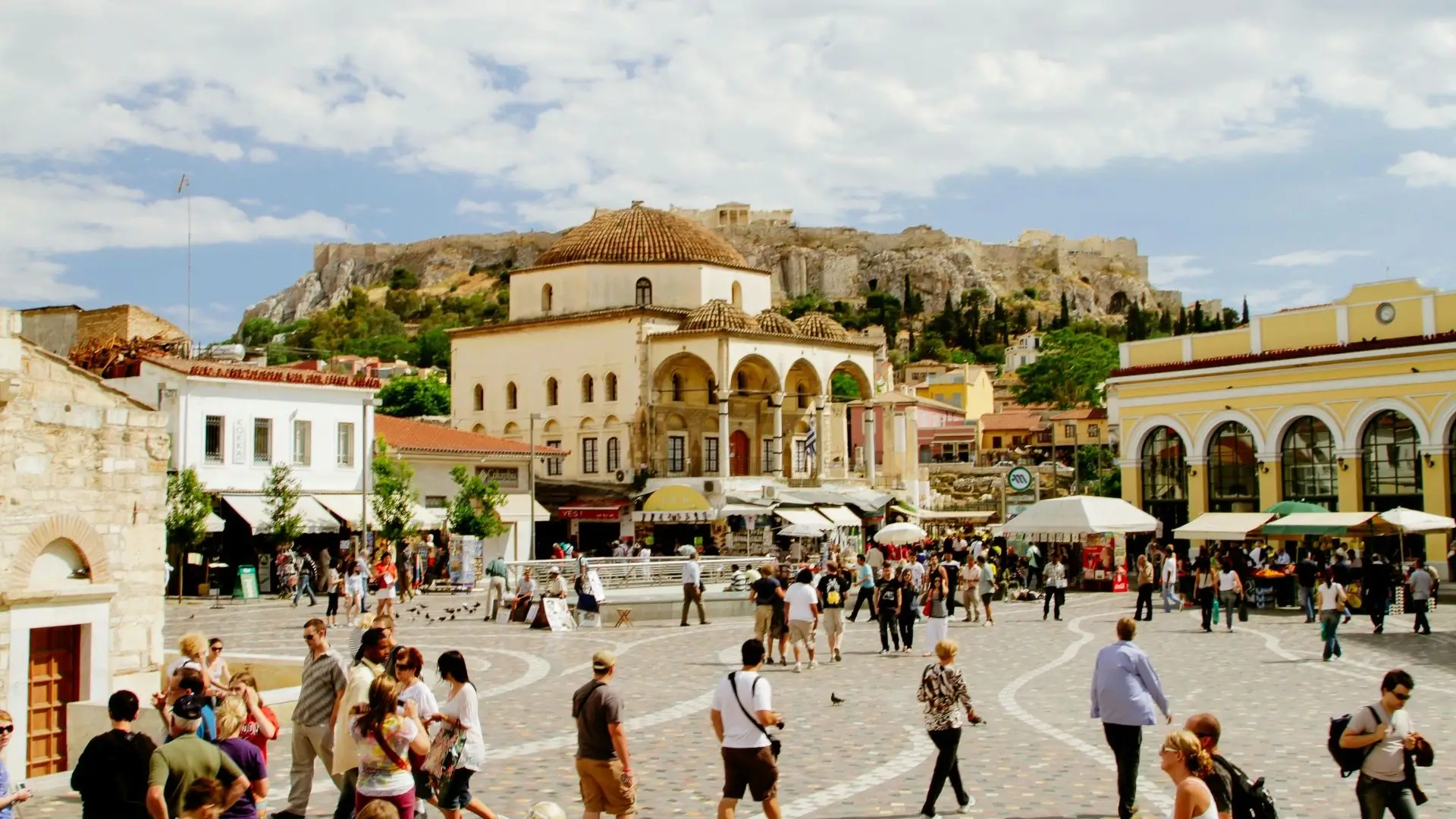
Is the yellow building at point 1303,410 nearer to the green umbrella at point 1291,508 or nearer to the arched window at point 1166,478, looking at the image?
the arched window at point 1166,478

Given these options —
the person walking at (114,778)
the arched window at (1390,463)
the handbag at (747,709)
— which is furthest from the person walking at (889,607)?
the arched window at (1390,463)

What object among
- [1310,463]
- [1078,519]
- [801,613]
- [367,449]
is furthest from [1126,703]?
[367,449]

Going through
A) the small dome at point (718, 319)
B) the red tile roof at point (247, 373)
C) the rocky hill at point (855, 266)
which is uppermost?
the rocky hill at point (855, 266)

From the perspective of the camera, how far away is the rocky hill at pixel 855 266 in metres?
166

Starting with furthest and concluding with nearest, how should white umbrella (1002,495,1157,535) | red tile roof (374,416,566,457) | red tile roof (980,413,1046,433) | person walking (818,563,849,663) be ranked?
red tile roof (980,413,1046,433), red tile roof (374,416,566,457), white umbrella (1002,495,1157,535), person walking (818,563,849,663)

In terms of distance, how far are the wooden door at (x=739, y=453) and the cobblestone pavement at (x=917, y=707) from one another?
29.0m

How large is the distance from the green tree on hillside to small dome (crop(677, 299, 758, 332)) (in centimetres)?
5458

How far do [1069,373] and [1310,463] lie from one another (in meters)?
67.6

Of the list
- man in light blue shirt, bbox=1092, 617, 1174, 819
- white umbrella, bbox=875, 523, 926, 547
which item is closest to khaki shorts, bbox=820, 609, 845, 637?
man in light blue shirt, bbox=1092, 617, 1174, 819

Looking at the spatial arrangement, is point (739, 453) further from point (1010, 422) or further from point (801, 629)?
point (1010, 422)

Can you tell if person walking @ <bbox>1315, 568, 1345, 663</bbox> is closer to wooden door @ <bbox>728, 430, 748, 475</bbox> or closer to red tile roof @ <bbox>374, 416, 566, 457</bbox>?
red tile roof @ <bbox>374, 416, 566, 457</bbox>

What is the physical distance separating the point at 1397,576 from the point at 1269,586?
2.79 metres

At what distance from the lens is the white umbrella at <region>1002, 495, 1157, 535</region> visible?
30.0 meters

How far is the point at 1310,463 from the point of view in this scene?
130ft
